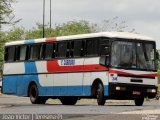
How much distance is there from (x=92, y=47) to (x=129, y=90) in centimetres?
247

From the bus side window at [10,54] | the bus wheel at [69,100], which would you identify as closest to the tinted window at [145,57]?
the bus wheel at [69,100]

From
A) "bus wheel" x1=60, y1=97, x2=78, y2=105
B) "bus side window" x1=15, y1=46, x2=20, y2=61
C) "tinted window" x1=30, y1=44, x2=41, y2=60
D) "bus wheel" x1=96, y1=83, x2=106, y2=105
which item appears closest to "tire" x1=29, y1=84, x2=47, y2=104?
"bus wheel" x1=60, y1=97, x2=78, y2=105

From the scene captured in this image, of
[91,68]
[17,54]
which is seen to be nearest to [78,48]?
[91,68]

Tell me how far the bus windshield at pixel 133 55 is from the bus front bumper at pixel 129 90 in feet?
2.63

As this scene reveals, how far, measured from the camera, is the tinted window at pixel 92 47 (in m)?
32.8

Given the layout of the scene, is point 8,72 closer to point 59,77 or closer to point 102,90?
point 59,77

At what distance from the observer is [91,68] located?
33.1 m

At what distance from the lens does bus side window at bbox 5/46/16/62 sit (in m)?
39.7

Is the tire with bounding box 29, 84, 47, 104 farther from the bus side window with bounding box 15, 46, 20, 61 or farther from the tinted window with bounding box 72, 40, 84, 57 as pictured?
the tinted window with bounding box 72, 40, 84, 57

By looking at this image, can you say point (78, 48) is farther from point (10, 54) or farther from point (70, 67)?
point (10, 54)

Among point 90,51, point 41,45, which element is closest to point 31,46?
point 41,45

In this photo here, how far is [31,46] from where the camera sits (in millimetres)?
38125

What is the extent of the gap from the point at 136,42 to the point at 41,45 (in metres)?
6.01

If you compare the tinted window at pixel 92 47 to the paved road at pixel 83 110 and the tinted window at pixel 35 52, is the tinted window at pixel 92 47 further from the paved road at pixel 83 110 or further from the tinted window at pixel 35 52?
the tinted window at pixel 35 52
